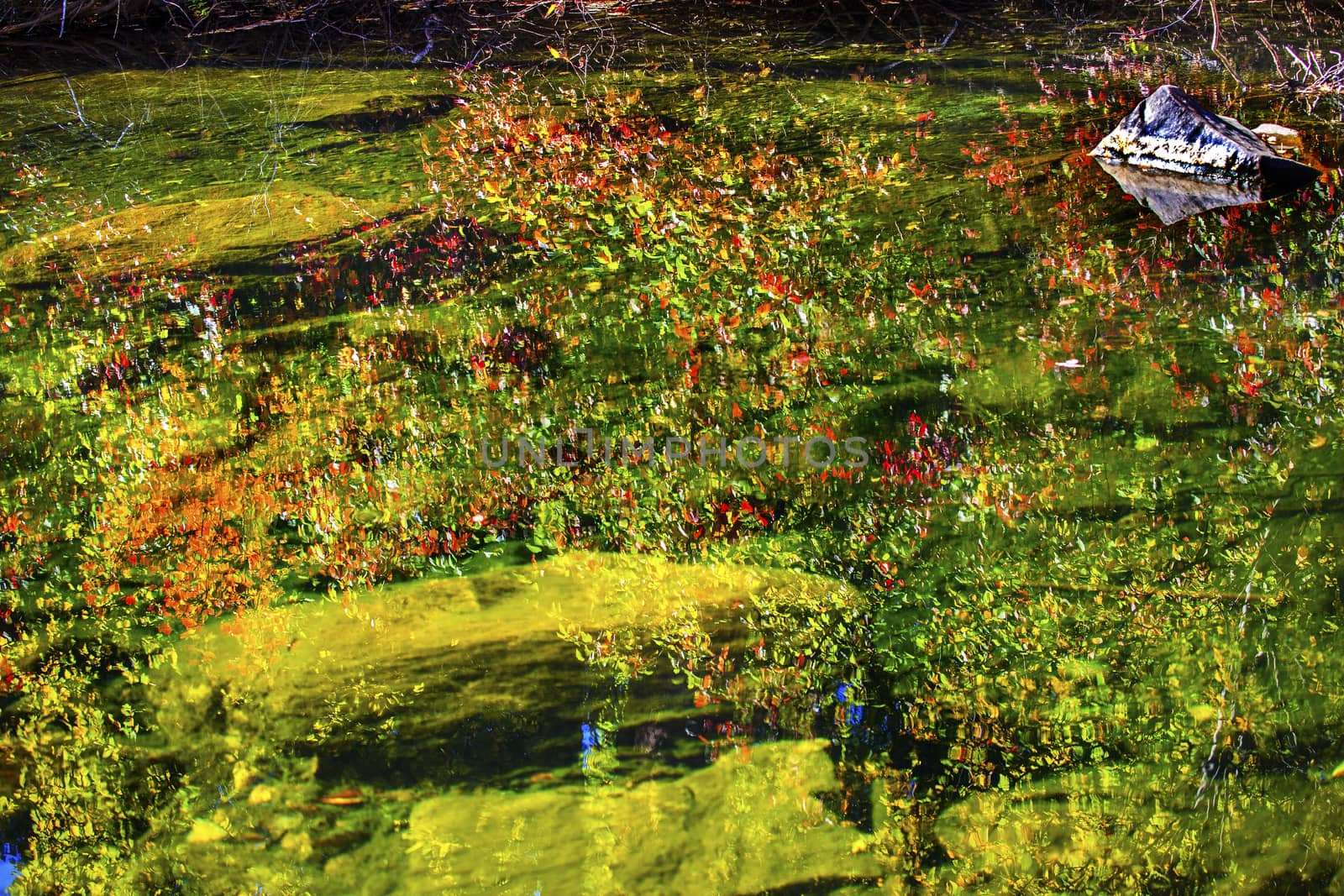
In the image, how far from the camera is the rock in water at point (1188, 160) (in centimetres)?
290

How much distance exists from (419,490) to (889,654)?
98 centimetres

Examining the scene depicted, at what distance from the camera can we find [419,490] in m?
2.15

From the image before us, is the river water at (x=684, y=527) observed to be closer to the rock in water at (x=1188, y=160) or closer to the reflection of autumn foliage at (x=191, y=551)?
the reflection of autumn foliage at (x=191, y=551)

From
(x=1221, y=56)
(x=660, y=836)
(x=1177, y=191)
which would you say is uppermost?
(x=1221, y=56)

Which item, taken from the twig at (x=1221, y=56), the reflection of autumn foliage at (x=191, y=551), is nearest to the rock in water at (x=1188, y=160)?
the twig at (x=1221, y=56)

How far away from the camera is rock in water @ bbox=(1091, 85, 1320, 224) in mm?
2902

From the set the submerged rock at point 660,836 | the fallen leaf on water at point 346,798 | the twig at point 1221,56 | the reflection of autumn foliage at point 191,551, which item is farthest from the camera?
the twig at point 1221,56

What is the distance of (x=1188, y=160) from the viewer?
3037 mm

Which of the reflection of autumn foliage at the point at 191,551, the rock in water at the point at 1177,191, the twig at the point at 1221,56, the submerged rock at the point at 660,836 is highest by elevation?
the twig at the point at 1221,56

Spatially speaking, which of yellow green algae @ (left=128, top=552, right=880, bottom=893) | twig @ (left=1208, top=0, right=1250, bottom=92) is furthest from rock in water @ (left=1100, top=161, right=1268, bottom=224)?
yellow green algae @ (left=128, top=552, right=880, bottom=893)

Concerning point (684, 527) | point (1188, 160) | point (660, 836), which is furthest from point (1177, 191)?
point (660, 836)

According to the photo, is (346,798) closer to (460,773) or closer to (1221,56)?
(460,773)

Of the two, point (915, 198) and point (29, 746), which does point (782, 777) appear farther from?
point (915, 198)

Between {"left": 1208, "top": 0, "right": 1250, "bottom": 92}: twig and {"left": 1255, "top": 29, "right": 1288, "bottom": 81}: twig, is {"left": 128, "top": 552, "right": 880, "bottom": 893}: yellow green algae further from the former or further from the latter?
{"left": 1255, "top": 29, "right": 1288, "bottom": 81}: twig
